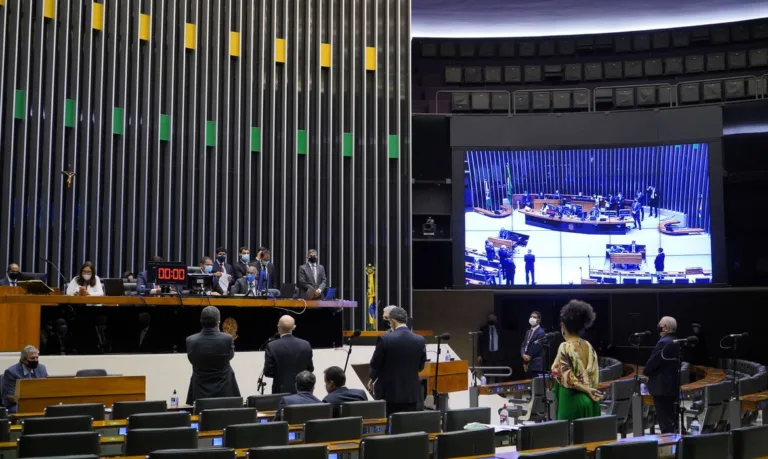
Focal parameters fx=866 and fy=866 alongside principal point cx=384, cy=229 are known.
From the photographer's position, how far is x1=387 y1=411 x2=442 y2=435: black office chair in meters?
5.19

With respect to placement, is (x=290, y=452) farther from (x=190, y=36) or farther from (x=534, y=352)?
(x=190, y=36)

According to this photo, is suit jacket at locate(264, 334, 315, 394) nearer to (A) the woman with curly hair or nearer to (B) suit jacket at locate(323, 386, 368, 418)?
(B) suit jacket at locate(323, 386, 368, 418)

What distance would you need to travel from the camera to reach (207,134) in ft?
48.7

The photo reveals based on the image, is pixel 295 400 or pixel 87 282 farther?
pixel 87 282

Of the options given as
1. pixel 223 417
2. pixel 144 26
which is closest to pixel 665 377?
pixel 223 417

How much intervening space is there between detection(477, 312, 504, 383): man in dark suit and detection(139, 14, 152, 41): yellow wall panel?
7.66 m

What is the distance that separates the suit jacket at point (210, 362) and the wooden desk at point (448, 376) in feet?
10.4

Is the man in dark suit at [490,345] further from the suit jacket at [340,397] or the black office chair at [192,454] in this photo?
the black office chair at [192,454]

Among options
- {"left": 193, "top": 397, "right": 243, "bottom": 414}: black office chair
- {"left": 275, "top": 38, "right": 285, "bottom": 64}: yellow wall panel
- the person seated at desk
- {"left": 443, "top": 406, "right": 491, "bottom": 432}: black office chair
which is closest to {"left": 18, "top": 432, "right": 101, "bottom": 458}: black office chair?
{"left": 193, "top": 397, "right": 243, "bottom": 414}: black office chair

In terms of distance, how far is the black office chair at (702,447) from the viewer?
4.11m

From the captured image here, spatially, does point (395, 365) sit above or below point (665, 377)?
above

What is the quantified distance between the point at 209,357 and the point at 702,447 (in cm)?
371

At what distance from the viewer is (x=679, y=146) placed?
1606 cm

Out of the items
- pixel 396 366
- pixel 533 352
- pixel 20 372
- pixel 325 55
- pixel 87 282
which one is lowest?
pixel 533 352
